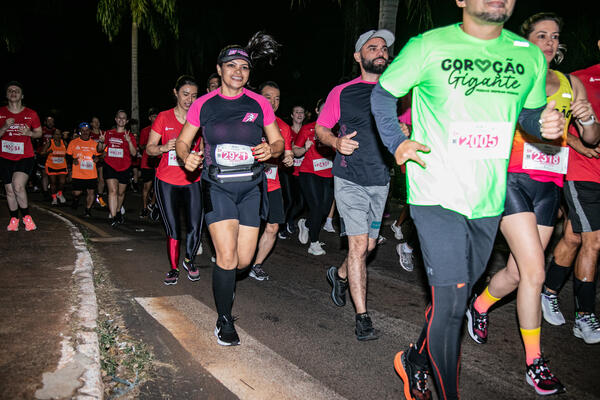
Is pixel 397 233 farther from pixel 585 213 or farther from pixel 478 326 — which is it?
pixel 478 326

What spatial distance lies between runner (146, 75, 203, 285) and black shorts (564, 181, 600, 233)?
3.77 metres

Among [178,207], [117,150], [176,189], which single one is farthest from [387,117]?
[117,150]

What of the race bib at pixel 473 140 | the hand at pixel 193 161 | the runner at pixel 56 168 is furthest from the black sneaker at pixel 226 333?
the runner at pixel 56 168

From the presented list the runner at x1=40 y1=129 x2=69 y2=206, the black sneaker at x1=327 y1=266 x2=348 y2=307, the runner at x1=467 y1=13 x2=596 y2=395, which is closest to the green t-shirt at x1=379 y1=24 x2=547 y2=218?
the runner at x1=467 y1=13 x2=596 y2=395

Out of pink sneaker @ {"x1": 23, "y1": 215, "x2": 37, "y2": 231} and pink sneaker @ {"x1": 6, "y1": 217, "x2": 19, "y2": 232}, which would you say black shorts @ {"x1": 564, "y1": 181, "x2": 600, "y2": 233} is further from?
pink sneaker @ {"x1": 6, "y1": 217, "x2": 19, "y2": 232}

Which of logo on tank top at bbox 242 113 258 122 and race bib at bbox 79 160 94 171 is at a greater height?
logo on tank top at bbox 242 113 258 122

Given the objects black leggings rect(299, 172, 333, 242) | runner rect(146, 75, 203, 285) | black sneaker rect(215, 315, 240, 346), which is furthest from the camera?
black leggings rect(299, 172, 333, 242)

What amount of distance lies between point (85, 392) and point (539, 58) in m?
3.18

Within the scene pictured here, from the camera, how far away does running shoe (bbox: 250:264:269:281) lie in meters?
5.73

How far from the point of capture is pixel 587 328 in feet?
13.1

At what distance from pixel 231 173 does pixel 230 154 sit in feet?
0.50

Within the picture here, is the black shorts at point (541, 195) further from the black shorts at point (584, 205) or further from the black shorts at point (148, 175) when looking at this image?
the black shorts at point (148, 175)

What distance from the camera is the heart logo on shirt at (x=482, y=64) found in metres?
2.57

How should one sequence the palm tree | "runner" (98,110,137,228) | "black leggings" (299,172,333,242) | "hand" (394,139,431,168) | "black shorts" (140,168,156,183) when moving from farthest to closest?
the palm tree < "black shorts" (140,168,156,183) < "runner" (98,110,137,228) < "black leggings" (299,172,333,242) < "hand" (394,139,431,168)
